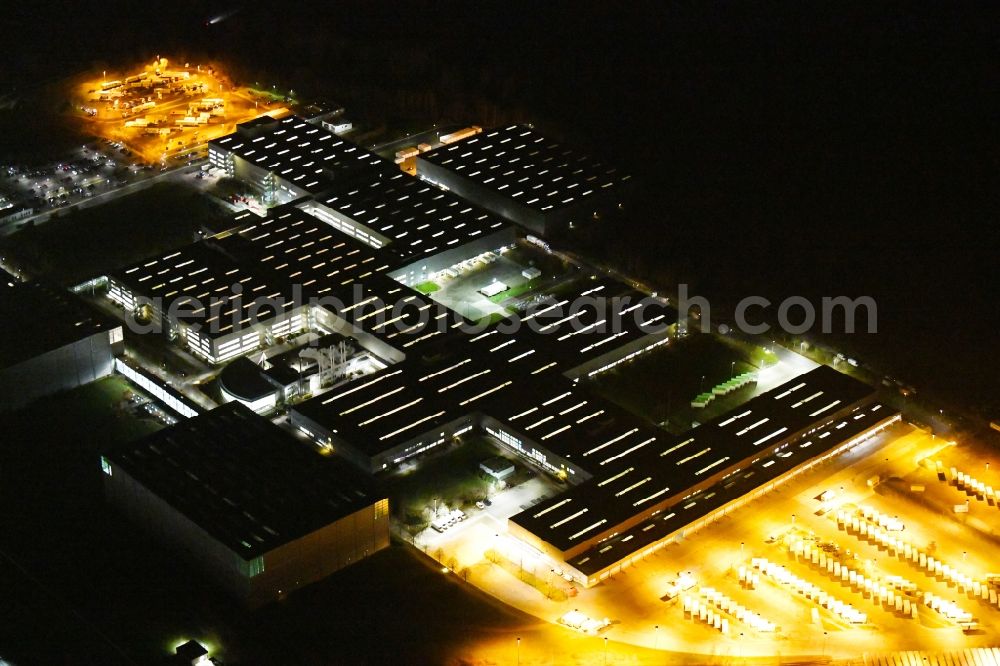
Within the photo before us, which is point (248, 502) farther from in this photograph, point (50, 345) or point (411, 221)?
point (411, 221)

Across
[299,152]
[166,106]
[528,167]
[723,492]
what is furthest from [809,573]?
[166,106]

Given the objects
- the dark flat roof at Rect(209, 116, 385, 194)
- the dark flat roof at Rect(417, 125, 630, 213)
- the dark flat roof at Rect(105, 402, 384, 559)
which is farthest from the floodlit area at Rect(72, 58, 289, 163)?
the dark flat roof at Rect(105, 402, 384, 559)

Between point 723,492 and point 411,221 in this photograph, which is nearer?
point 723,492

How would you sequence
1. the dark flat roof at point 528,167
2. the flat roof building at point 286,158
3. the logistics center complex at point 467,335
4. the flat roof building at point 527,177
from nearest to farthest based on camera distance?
the logistics center complex at point 467,335 < the flat roof building at point 527,177 < the dark flat roof at point 528,167 < the flat roof building at point 286,158

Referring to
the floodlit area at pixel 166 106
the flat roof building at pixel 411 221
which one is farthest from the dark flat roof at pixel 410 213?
the floodlit area at pixel 166 106

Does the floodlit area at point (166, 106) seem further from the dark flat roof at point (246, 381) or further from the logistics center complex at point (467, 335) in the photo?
the dark flat roof at point (246, 381)

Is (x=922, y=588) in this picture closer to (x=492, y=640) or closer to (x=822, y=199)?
(x=492, y=640)
